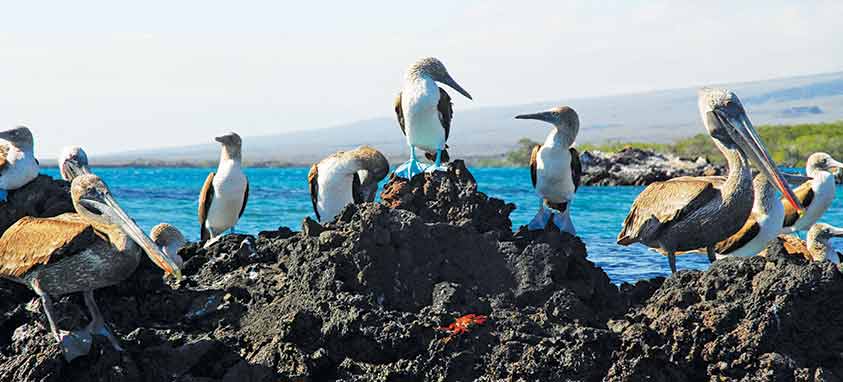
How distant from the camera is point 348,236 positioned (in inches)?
264

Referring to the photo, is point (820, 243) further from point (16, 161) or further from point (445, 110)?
point (16, 161)

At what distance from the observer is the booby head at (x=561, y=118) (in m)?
9.20

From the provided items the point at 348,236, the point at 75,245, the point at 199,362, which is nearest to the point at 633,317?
the point at 348,236

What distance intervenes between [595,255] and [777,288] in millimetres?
8930

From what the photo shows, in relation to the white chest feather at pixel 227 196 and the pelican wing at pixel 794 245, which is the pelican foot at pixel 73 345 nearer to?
the white chest feather at pixel 227 196

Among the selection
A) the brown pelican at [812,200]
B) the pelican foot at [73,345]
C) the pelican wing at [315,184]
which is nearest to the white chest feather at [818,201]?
the brown pelican at [812,200]

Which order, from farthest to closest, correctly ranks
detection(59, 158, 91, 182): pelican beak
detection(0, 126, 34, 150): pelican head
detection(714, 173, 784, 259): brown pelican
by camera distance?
detection(0, 126, 34, 150): pelican head, detection(59, 158, 91, 182): pelican beak, detection(714, 173, 784, 259): brown pelican

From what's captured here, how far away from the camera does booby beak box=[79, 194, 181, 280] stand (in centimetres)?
633

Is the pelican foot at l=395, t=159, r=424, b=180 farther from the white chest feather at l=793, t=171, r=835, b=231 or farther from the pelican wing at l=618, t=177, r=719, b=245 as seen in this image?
the white chest feather at l=793, t=171, r=835, b=231

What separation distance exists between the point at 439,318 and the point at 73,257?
2.08 m

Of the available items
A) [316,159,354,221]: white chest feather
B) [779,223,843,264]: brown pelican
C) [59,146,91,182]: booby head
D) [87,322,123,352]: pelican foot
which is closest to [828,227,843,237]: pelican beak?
[779,223,843,264]: brown pelican

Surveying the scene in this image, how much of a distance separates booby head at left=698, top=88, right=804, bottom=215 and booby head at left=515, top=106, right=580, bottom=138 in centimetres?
149

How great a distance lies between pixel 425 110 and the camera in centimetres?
942

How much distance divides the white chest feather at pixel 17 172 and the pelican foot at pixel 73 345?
322 cm
